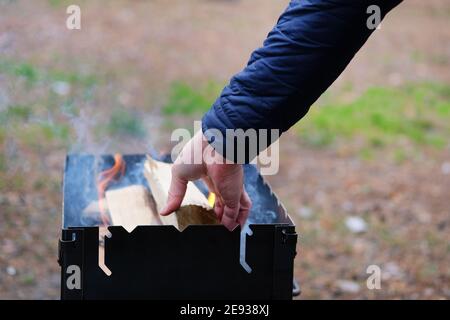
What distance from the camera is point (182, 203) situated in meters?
2.10

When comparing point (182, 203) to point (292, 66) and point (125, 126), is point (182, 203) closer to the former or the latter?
point (292, 66)

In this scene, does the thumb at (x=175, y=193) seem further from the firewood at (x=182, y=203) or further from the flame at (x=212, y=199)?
the flame at (x=212, y=199)

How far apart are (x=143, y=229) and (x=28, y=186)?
2.35 meters

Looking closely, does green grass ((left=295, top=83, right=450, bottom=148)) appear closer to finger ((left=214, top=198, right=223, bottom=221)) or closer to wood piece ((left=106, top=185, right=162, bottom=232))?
wood piece ((left=106, top=185, right=162, bottom=232))

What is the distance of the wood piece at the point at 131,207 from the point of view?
229 cm

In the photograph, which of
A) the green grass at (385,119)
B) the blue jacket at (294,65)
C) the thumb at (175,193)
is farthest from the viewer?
the green grass at (385,119)

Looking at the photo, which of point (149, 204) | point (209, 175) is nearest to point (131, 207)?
point (149, 204)

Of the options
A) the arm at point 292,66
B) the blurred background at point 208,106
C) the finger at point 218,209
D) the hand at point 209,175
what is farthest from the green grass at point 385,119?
the arm at point 292,66

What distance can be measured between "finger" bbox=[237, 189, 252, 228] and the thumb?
0.65 feet

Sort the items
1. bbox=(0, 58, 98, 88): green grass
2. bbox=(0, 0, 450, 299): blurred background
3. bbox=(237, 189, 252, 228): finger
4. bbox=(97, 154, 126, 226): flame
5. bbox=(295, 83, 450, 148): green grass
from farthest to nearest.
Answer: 1. bbox=(0, 58, 98, 88): green grass
2. bbox=(295, 83, 450, 148): green grass
3. bbox=(0, 0, 450, 299): blurred background
4. bbox=(97, 154, 126, 226): flame
5. bbox=(237, 189, 252, 228): finger

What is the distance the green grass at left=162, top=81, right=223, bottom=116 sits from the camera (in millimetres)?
5125

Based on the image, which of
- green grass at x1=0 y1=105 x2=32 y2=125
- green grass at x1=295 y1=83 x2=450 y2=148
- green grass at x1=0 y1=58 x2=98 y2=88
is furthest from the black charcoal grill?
green grass at x1=0 y1=58 x2=98 y2=88

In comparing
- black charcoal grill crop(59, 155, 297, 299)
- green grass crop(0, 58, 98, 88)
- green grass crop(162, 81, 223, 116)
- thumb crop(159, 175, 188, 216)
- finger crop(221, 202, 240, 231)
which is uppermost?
green grass crop(0, 58, 98, 88)

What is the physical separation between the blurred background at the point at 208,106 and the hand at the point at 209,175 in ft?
4.32
